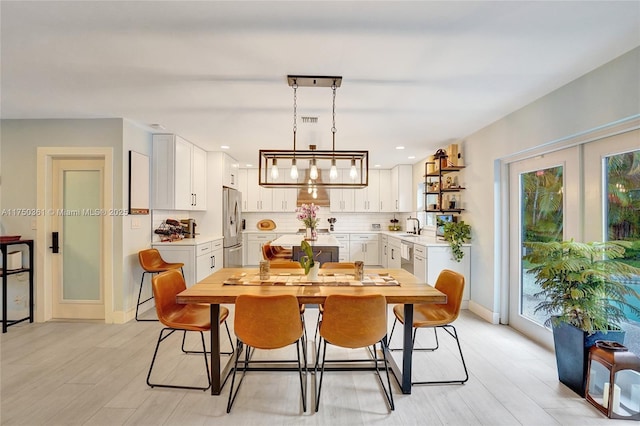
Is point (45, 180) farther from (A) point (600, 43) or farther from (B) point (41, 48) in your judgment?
(A) point (600, 43)

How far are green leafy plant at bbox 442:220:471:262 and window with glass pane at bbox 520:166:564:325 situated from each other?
777 millimetres

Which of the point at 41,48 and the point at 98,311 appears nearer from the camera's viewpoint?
the point at 41,48

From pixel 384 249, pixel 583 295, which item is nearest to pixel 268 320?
pixel 583 295

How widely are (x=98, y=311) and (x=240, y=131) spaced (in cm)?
289

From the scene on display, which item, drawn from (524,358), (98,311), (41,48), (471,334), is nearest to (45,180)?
(98,311)

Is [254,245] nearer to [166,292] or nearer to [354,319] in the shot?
[166,292]

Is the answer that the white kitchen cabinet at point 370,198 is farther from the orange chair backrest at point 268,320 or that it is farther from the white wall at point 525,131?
the orange chair backrest at point 268,320

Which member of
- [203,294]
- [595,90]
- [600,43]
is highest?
[600,43]

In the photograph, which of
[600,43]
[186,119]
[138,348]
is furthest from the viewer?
[186,119]

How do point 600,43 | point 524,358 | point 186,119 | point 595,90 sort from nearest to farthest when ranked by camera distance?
point 600,43 < point 595,90 < point 524,358 < point 186,119

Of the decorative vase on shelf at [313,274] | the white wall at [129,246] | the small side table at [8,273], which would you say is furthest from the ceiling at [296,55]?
the decorative vase on shelf at [313,274]

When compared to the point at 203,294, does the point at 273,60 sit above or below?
above

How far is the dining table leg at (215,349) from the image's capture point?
225 centimetres

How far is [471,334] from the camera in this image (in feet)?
11.3
